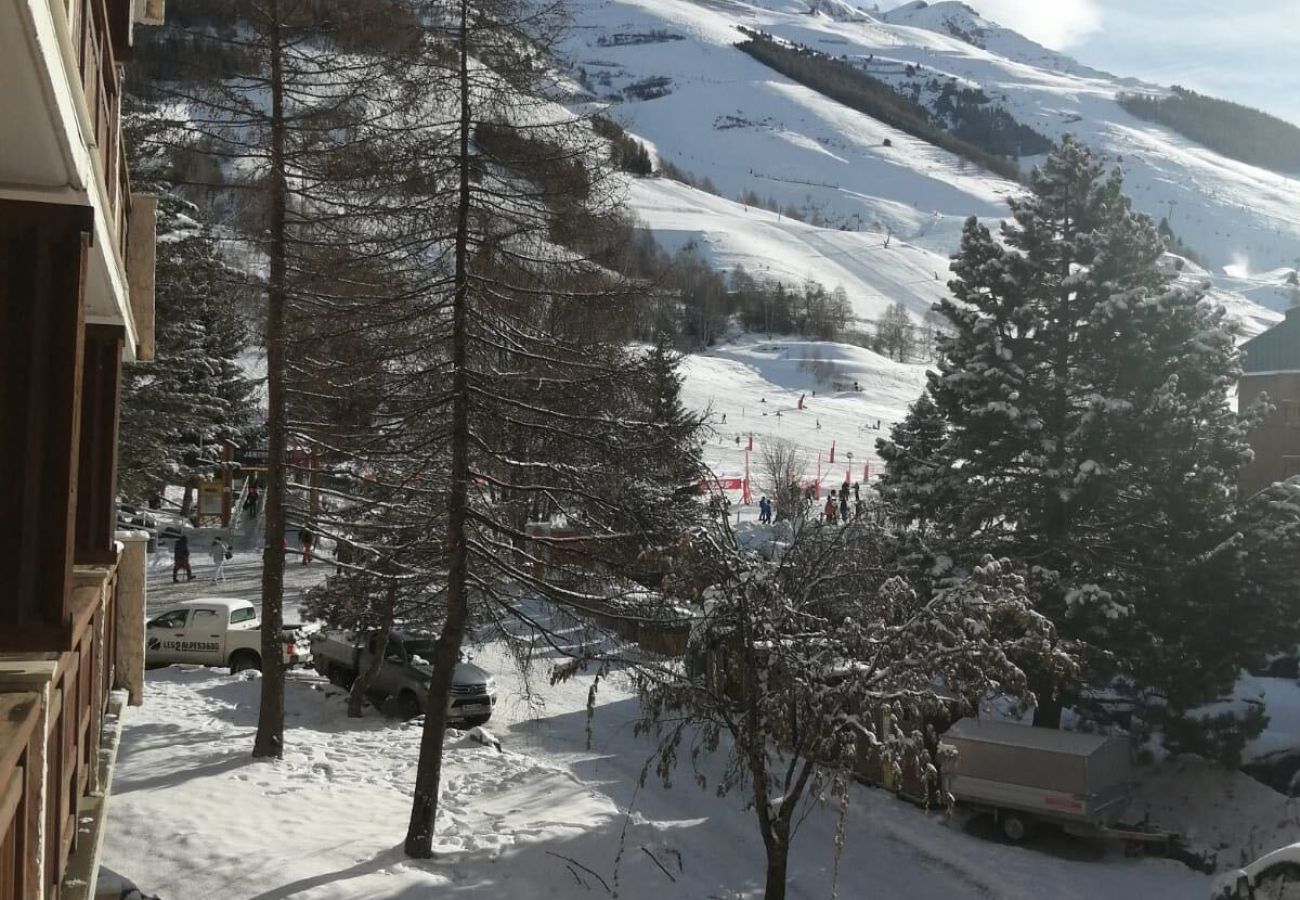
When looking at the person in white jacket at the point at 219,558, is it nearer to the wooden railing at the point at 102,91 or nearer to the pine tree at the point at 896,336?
the wooden railing at the point at 102,91

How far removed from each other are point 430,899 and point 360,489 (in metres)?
8.84

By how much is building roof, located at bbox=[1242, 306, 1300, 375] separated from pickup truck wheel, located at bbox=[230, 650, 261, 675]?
29.5m

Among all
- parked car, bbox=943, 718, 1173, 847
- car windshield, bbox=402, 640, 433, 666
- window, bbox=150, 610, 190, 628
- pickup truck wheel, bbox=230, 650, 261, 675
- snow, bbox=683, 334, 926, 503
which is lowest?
snow, bbox=683, 334, 926, 503

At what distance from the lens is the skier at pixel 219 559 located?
115ft

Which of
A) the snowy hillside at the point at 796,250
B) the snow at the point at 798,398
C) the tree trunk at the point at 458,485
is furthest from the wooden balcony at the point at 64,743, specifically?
the snowy hillside at the point at 796,250

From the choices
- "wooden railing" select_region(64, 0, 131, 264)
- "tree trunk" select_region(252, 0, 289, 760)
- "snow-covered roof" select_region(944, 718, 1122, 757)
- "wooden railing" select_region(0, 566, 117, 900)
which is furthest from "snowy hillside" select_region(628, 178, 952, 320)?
"wooden railing" select_region(0, 566, 117, 900)

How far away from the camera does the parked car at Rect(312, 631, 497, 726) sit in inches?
819

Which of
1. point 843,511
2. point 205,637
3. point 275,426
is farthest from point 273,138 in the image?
point 843,511

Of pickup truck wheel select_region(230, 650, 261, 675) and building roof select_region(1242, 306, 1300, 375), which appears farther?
building roof select_region(1242, 306, 1300, 375)

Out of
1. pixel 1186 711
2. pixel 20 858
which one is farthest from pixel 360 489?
pixel 20 858

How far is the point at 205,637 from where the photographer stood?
23.5 metres

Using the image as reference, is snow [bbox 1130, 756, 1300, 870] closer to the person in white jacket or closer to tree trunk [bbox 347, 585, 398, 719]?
tree trunk [bbox 347, 585, 398, 719]

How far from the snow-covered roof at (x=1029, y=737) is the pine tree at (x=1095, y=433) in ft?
5.50

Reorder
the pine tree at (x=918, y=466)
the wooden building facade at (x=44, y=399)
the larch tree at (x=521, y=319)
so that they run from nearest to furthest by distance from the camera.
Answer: the wooden building facade at (x=44, y=399), the larch tree at (x=521, y=319), the pine tree at (x=918, y=466)
